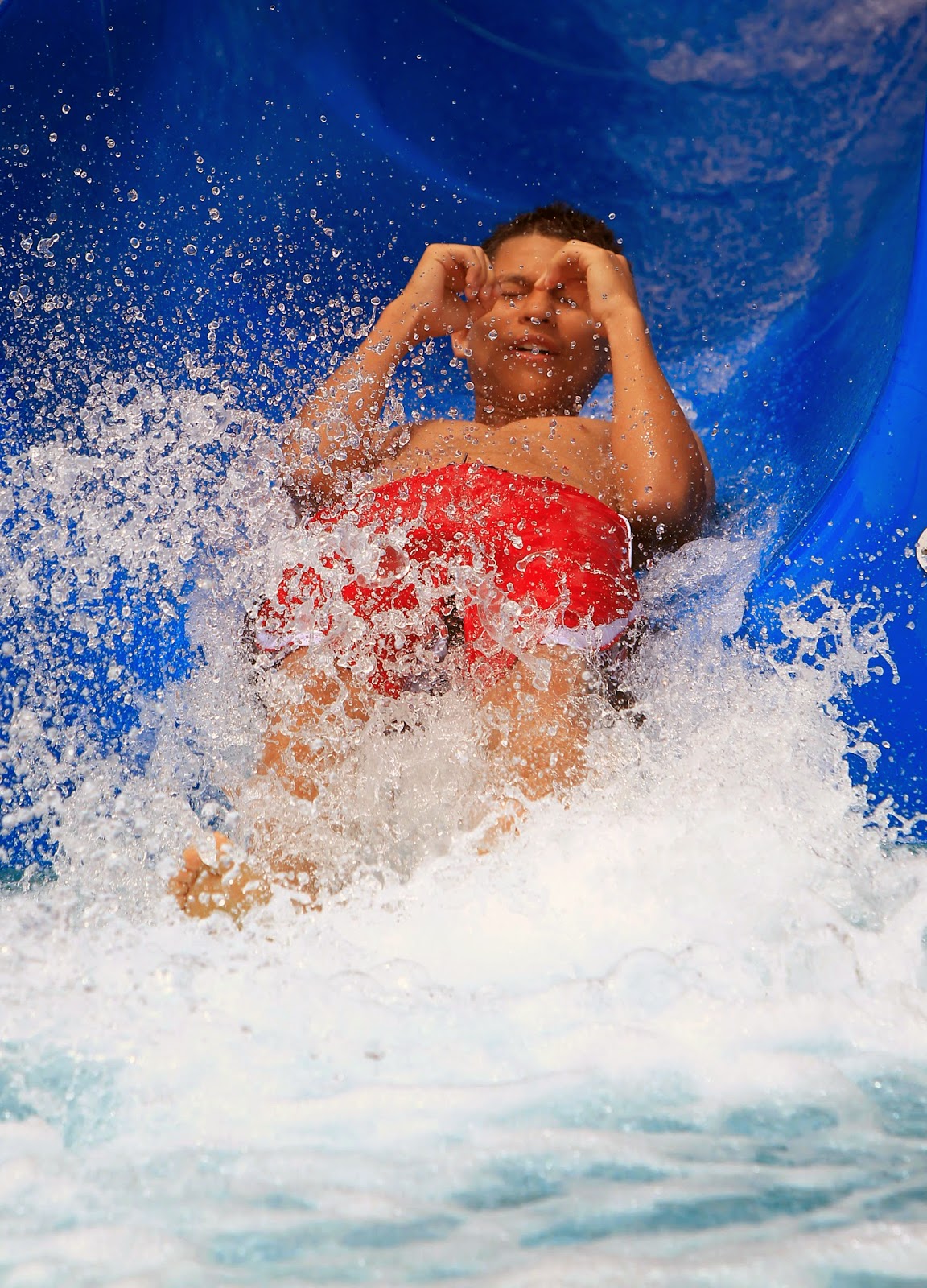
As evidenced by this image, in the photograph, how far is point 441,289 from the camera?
1.56 m

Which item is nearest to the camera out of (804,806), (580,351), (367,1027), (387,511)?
(367,1027)

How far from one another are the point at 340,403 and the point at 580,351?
15.4 inches

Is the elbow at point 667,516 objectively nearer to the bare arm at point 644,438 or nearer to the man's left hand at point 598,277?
the bare arm at point 644,438

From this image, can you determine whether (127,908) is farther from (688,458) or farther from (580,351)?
(580,351)

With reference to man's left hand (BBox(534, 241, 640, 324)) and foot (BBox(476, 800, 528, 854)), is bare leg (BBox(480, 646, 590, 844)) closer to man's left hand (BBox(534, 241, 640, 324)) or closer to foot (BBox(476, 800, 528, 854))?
foot (BBox(476, 800, 528, 854))

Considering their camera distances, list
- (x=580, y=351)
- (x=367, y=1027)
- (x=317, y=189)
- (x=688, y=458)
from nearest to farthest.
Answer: (x=367, y=1027)
(x=688, y=458)
(x=580, y=351)
(x=317, y=189)

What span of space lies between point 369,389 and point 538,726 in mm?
613

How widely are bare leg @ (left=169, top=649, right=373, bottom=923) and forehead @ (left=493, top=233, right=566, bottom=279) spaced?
0.77 m

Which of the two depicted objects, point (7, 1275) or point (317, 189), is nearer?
point (7, 1275)

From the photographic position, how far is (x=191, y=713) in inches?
58.1

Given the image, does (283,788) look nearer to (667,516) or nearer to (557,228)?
(667,516)

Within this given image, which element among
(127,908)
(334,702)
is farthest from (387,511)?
(127,908)

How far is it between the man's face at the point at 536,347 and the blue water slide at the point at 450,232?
0.28 m

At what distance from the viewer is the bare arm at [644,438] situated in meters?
1.39
